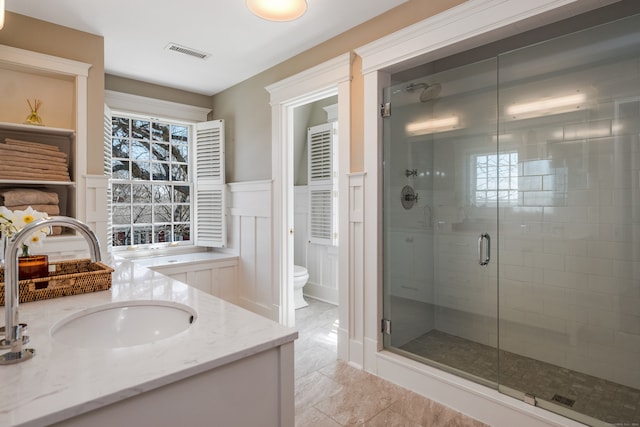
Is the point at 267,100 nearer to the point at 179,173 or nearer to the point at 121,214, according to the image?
the point at 179,173

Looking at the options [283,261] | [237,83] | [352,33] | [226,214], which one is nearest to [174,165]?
[226,214]

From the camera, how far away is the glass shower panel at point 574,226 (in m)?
1.93

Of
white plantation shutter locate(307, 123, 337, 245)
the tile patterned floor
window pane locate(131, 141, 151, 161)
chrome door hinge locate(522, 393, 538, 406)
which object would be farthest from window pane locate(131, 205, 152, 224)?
chrome door hinge locate(522, 393, 538, 406)

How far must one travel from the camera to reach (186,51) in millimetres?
2988

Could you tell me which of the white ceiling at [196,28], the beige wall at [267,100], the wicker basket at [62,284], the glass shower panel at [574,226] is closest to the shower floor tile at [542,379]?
the glass shower panel at [574,226]

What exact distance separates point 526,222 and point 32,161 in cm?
349

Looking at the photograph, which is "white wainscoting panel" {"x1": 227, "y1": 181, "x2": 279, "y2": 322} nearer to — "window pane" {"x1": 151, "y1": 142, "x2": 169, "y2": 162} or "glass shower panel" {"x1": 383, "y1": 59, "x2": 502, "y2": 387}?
"window pane" {"x1": 151, "y1": 142, "x2": 169, "y2": 162}

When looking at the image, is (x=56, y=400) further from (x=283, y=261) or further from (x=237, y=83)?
(x=237, y=83)

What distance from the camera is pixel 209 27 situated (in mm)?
2580

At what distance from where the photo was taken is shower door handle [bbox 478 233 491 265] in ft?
7.96

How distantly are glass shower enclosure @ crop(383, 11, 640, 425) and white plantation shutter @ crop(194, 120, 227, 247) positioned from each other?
214 cm

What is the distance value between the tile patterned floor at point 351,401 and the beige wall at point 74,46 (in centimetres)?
228

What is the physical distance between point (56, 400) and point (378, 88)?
234 centimetres

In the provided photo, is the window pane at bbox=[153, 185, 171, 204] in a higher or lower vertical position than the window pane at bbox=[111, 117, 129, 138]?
lower
